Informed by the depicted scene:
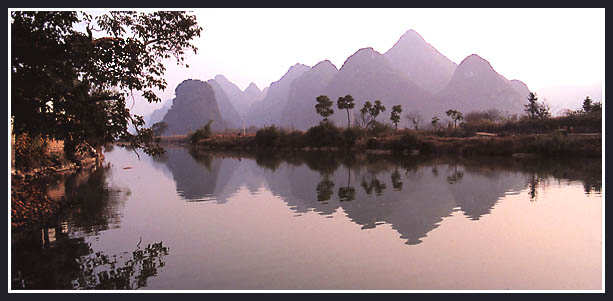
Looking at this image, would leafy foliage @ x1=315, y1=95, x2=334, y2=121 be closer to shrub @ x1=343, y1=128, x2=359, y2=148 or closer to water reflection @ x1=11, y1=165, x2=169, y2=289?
shrub @ x1=343, y1=128, x2=359, y2=148

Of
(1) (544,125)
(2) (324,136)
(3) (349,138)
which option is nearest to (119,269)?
(3) (349,138)

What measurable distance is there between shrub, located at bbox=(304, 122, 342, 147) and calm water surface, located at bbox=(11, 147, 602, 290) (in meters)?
51.0

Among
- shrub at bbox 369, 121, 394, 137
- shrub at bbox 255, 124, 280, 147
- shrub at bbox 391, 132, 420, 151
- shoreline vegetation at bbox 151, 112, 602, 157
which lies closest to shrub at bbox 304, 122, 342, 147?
shoreline vegetation at bbox 151, 112, 602, 157

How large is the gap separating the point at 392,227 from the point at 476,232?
263 centimetres

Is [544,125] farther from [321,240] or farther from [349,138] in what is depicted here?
[321,240]

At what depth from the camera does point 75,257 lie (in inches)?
394

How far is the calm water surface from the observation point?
28.4 ft

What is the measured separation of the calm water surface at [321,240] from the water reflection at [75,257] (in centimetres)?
3

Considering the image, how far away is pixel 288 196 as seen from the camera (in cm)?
2072

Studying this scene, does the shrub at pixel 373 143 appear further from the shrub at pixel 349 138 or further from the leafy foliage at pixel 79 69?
the leafy foliage at pixel 79 69

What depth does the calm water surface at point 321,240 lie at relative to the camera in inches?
341


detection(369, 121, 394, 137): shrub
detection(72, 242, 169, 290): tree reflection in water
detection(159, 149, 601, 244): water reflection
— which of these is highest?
detection(369, 121, 394, 137): shrub

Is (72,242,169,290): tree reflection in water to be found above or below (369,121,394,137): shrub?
below

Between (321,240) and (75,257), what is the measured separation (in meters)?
6.54
